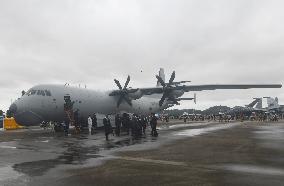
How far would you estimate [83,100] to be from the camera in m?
35.6

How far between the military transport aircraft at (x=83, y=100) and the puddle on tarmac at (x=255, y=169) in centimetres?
2241

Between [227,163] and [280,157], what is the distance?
294 centimetres

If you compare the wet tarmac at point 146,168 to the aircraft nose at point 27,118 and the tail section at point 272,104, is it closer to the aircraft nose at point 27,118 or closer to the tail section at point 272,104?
the aircraft nose at point 27,118

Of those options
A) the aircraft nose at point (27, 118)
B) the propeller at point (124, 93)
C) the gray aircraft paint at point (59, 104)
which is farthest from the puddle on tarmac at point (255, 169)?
the propeller at point (124, 93)

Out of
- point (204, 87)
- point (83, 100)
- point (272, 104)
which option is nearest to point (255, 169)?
point (83, 100)

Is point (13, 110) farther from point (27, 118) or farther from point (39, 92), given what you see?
point (39, 92)

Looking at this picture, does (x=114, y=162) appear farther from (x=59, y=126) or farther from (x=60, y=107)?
(x=59, y=126)

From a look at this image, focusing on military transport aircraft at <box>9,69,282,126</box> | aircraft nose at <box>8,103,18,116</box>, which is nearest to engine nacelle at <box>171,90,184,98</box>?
military transport aircraft at <box>9,69,282,126</box>

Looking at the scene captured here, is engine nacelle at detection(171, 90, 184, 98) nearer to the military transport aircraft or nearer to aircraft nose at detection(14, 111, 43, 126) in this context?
the military transport aircraft

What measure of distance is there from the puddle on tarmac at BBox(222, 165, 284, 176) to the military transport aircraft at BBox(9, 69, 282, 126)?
882 inches

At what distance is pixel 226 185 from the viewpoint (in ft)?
30.0

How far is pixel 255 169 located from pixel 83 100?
25965 millimetres

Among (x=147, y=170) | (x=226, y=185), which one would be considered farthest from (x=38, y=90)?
(x=226, y=185)

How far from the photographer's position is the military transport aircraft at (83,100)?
30.7 metres
